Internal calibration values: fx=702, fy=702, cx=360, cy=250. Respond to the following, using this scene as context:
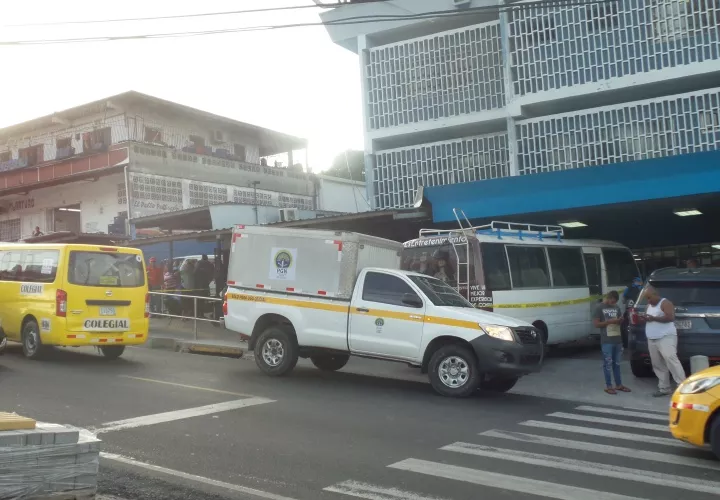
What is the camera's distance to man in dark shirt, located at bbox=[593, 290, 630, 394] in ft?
36.1

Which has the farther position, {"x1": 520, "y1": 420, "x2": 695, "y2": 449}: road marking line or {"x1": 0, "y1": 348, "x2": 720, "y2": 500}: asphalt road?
{"x1": 520, "y1": 420, "x2": 695, "y2": 449}: road marking line

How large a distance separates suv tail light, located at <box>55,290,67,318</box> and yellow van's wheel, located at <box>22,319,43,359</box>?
731 mm

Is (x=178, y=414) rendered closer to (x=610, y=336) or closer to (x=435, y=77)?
(x=610, y=336)

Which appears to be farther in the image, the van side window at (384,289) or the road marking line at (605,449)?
the van side window at (384,289)

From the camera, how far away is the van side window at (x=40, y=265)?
13.1 meters

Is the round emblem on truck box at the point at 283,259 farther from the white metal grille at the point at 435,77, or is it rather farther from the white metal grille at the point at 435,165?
the white metal grille at the point at 435,77

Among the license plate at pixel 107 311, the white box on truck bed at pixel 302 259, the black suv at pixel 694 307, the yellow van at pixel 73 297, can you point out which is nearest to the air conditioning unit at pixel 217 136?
the yellow van at pixel 73 297

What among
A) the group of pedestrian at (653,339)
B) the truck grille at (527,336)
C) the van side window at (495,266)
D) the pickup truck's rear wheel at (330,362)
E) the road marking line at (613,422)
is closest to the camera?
the road marking line at (613,422)

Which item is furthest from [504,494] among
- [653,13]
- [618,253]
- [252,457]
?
[653,13]

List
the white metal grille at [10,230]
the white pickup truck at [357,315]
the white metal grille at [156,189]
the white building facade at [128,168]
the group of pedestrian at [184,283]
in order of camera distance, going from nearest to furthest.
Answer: the white pickup truck at [357,315], the group of pedestrian at [184,283], the white metal grille at [156,189], the white building facade at [128,168], the white metal grille at [10,230]

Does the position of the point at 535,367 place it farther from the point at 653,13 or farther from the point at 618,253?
the point at 653,13

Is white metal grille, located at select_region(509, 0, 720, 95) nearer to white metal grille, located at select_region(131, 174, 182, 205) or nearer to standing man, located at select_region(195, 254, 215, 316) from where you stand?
standing man, located at select_region(195, 254, 215, 316)

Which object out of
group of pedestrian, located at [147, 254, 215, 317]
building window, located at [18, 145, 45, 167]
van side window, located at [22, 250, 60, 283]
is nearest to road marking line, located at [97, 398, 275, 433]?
van side window, located at [22, 250, 60, 283]

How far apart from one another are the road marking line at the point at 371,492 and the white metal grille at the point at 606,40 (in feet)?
57.3
